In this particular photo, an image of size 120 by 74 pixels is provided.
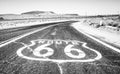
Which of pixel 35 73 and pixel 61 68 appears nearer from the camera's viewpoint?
pixel 35 73

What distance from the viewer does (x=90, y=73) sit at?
2.34m

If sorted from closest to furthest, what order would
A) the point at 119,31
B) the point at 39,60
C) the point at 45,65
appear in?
1. the point at 45,65
2. the point at 39,60
3. the point at 119,31

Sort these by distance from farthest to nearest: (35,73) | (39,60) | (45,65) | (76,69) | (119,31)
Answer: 1. (119,31)
2. (39,60)
3. (45,65)
4. (76,69)
5. (35,73)

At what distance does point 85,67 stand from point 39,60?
1.21 meters

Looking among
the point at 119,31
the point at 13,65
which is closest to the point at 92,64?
the point at 13,65

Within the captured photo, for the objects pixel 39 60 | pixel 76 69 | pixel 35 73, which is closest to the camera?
pixel 35 73

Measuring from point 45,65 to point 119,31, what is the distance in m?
7.61

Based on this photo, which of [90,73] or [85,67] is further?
[85,67]

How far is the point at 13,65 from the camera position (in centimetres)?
262

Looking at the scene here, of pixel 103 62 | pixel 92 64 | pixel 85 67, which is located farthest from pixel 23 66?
pixel 103 62

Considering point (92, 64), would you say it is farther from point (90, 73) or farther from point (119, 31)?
point (119, 31)

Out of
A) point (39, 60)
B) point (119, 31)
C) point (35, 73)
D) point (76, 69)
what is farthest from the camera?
point (119, 31)

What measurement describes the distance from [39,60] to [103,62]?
67.9 inches

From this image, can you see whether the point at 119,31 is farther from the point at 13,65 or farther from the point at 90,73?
the point at 13,65
